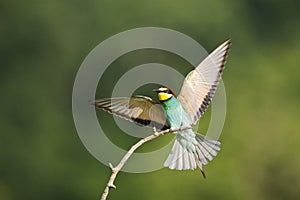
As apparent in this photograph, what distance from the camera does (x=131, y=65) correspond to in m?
7.66

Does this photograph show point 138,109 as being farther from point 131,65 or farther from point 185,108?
point 131,65

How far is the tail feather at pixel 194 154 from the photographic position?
95.3 inches

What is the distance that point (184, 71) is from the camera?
277 inches

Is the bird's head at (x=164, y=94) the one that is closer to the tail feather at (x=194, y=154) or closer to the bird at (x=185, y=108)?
the bird at (x=185, y=108)

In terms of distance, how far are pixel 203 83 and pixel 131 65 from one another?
5258 millimetres

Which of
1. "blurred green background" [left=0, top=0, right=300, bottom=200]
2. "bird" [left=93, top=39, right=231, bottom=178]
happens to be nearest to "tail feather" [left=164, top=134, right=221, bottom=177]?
"bird" [left=93, top=39, right=231, bottom=178]

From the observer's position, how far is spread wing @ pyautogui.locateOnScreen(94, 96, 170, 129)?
2.28m

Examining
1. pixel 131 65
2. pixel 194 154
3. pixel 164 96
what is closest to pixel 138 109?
pixel 164 96

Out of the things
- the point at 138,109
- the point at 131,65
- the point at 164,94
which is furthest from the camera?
the point at 131,65
